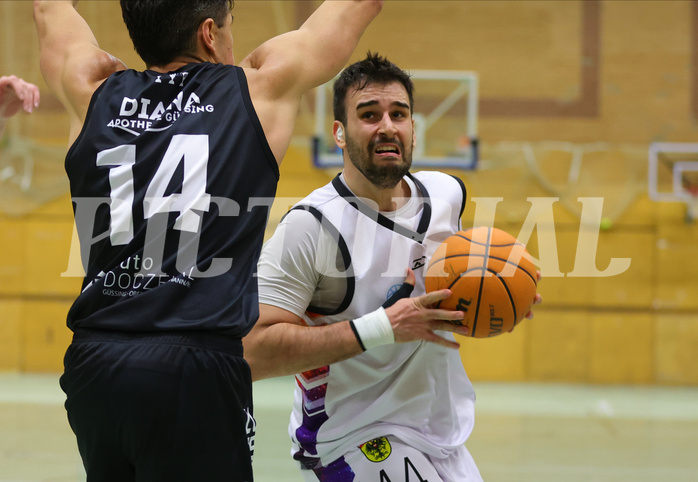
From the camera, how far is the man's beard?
136 inches

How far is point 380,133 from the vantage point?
3.49 metres

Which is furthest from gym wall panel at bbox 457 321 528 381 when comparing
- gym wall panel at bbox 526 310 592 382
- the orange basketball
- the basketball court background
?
the orange basketball

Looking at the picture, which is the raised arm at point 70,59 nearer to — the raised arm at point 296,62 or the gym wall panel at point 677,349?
the raised arm at point 296,62

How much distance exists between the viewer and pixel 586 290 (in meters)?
11.9

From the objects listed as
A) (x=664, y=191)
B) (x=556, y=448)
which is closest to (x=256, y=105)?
(x=556, y=448)

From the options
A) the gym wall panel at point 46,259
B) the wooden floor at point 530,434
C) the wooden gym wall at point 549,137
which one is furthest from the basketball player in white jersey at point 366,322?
the gym wall panel at point 46,259

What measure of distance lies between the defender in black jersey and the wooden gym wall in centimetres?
943

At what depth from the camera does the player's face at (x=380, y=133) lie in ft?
11.3

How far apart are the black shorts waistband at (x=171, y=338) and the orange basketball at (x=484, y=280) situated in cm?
117

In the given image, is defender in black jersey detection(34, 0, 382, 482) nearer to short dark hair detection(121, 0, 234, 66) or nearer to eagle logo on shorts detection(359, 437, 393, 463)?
short dark hair detection(121, 0, 234, 66)

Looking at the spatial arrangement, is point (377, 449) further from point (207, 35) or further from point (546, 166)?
point (546, 166)

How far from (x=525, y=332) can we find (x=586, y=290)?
Result: 123 cm

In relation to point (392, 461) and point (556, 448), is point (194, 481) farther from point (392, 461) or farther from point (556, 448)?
point (556, 448)

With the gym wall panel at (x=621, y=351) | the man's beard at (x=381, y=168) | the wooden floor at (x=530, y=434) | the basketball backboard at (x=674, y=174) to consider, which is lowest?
the wooden floor at (x=530, y=434)
